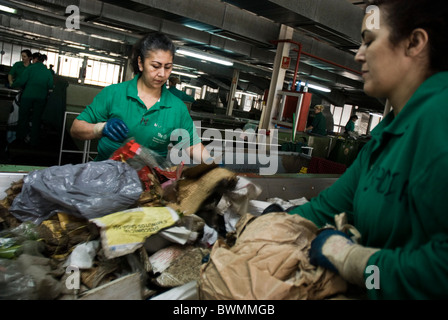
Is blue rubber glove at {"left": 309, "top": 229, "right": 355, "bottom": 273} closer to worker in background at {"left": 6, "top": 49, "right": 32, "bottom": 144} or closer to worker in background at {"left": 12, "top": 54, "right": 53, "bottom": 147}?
worker in background at {"left": 6, "top": 49, "right": 32, "bottom": 144}

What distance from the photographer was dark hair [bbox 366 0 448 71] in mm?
838

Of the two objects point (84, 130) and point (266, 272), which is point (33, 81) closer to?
point (84, 130)

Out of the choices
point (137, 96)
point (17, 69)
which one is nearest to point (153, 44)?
point (137, 96)

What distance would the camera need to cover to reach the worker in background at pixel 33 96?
22.3 feet

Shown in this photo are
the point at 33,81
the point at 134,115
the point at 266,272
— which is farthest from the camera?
the point at 33,81

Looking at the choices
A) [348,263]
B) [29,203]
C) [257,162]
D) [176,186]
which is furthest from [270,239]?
[257,162]

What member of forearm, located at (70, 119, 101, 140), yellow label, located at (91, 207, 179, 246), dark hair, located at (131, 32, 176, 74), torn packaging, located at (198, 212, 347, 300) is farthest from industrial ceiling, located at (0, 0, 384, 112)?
torn packaging, located at (198, 212, 347, 300)

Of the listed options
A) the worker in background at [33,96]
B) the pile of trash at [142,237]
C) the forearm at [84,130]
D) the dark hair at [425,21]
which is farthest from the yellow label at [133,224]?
the worker in background at [33,96]

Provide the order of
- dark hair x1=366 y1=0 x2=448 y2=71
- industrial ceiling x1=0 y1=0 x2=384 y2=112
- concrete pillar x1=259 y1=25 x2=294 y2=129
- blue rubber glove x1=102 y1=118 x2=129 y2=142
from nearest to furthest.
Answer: dark hair x1=366 y1=0 x2=448 y2=71, blue rubber glove x1=102 y1=118 x2=129 y2=142, industrial ceiling x1=0 y1=0 x2=384 y2=112, concrete pillar x1=259 y1=25 x2=294 y2=129

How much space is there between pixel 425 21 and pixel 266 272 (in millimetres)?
771

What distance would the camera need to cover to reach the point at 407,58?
91 cm

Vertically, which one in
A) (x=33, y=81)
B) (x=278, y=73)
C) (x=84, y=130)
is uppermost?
(x=278, y=73)

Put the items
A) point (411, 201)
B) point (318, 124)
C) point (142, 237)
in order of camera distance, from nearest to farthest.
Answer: point (411, 201), point (142, 237), point (318, 124)

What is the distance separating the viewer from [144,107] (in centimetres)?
211
